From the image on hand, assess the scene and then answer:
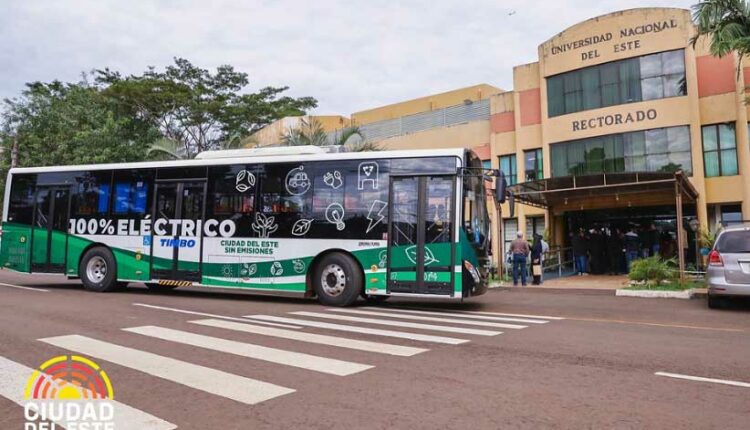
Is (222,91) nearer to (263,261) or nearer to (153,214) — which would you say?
(153,214)

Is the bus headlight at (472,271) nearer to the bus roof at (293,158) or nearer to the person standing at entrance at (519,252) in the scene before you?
the bus roof at (293,158)

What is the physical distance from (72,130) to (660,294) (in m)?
29.4

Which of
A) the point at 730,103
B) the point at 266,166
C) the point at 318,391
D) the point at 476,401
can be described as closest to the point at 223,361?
the point at 318,391

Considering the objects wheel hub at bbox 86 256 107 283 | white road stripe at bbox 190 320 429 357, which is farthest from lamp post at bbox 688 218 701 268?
wheel hub at bbox 86 256 107 283

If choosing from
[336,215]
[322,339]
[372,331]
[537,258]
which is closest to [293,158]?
[336,215]

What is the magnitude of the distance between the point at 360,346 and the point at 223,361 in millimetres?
1714

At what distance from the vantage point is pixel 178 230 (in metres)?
12.8

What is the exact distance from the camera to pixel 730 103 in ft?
68.3

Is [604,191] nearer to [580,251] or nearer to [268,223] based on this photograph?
[580,251]

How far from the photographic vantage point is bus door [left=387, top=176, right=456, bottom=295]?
10445mm

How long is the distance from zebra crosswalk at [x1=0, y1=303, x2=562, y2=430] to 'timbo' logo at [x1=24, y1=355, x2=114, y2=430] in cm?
15

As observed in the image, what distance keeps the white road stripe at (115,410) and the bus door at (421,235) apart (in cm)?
658

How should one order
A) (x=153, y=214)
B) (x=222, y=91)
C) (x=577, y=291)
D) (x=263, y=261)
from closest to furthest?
1. (x=263, y=261)
2. (x=153, y=214)
3. (x=577, y=291)
4. (x=222, y=91)

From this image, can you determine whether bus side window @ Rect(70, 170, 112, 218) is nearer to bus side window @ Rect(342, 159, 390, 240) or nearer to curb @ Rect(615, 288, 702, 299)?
bus side window @ Rect(342, 159, 390, 240)
